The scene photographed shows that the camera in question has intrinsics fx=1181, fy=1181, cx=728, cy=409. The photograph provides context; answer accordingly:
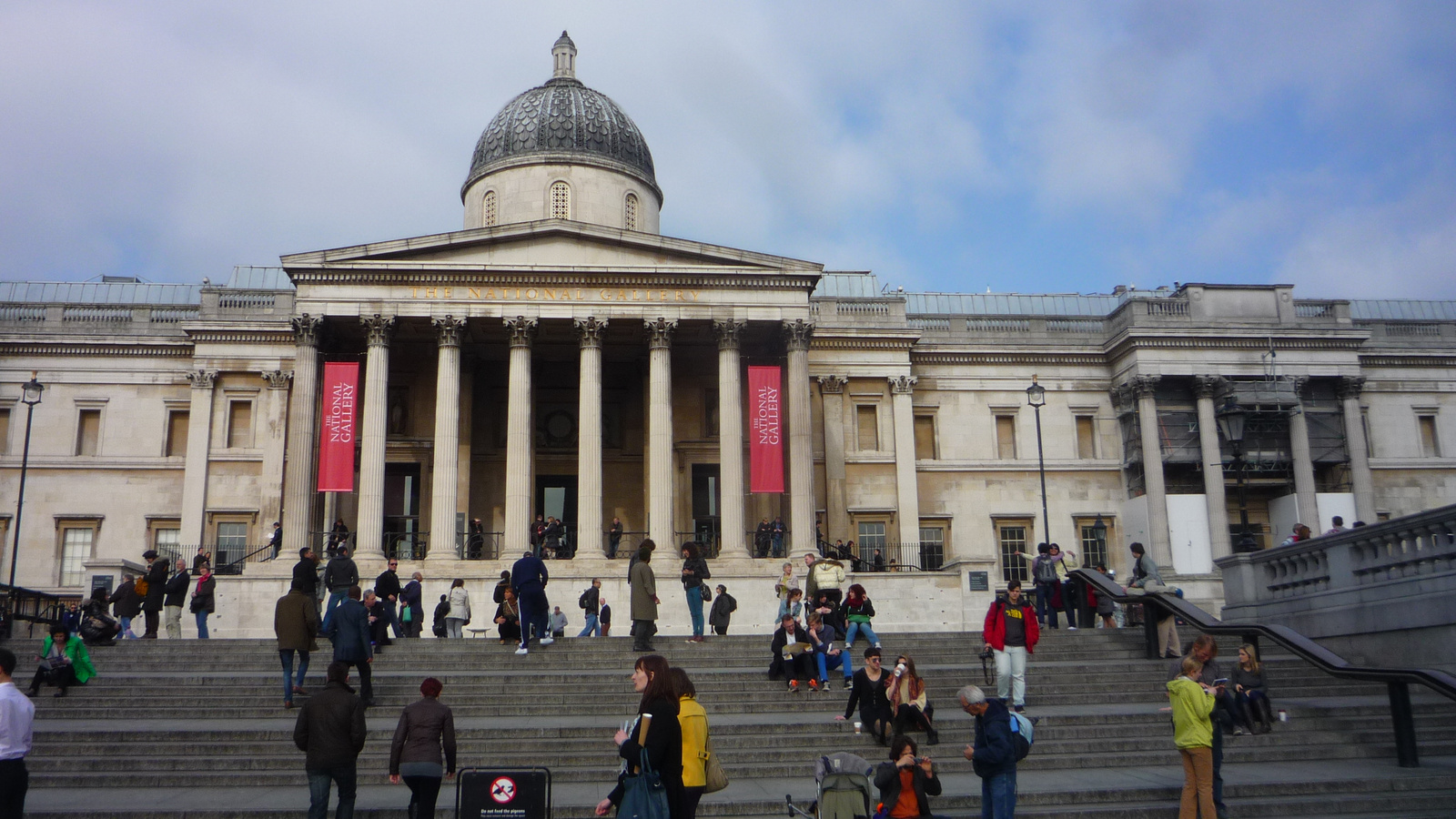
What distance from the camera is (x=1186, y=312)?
3962cm

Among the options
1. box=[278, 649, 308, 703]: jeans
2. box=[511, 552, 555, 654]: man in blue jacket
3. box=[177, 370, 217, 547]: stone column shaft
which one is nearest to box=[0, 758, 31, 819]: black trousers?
box=[278, 649, 308, 703]: jeans

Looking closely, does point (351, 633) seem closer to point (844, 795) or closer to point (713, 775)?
point (844, 795)

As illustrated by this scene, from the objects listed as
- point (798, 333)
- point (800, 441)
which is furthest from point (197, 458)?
point (798, 333)

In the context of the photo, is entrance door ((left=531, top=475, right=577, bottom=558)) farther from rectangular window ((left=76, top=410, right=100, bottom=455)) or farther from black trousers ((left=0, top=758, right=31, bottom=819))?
black trousers ((left=0, top=758, right=31, bottom=819))

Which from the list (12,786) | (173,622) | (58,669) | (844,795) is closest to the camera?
(12,786)

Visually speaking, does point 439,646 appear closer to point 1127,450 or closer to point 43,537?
point 43,537

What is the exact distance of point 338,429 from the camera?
29594mm

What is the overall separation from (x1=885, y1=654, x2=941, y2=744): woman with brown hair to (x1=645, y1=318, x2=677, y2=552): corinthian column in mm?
16866

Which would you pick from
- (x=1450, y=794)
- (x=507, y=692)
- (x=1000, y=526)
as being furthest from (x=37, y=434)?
(x=1450, y=794)

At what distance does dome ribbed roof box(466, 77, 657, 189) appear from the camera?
37.4 metres

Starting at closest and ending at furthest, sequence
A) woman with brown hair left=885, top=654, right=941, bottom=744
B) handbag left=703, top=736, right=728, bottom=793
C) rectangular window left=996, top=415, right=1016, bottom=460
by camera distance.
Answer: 1. handbag left=703, top=736, right=728, bottom=793
2. woman with brown hair left=885, top=654, right=941, bottom=744
3. rectangular window left=996, top=415, right=1016, bottom=460

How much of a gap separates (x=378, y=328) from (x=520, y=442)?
4.82 meters

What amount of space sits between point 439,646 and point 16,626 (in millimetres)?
13943

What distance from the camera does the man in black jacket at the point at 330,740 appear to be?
9.91 m
